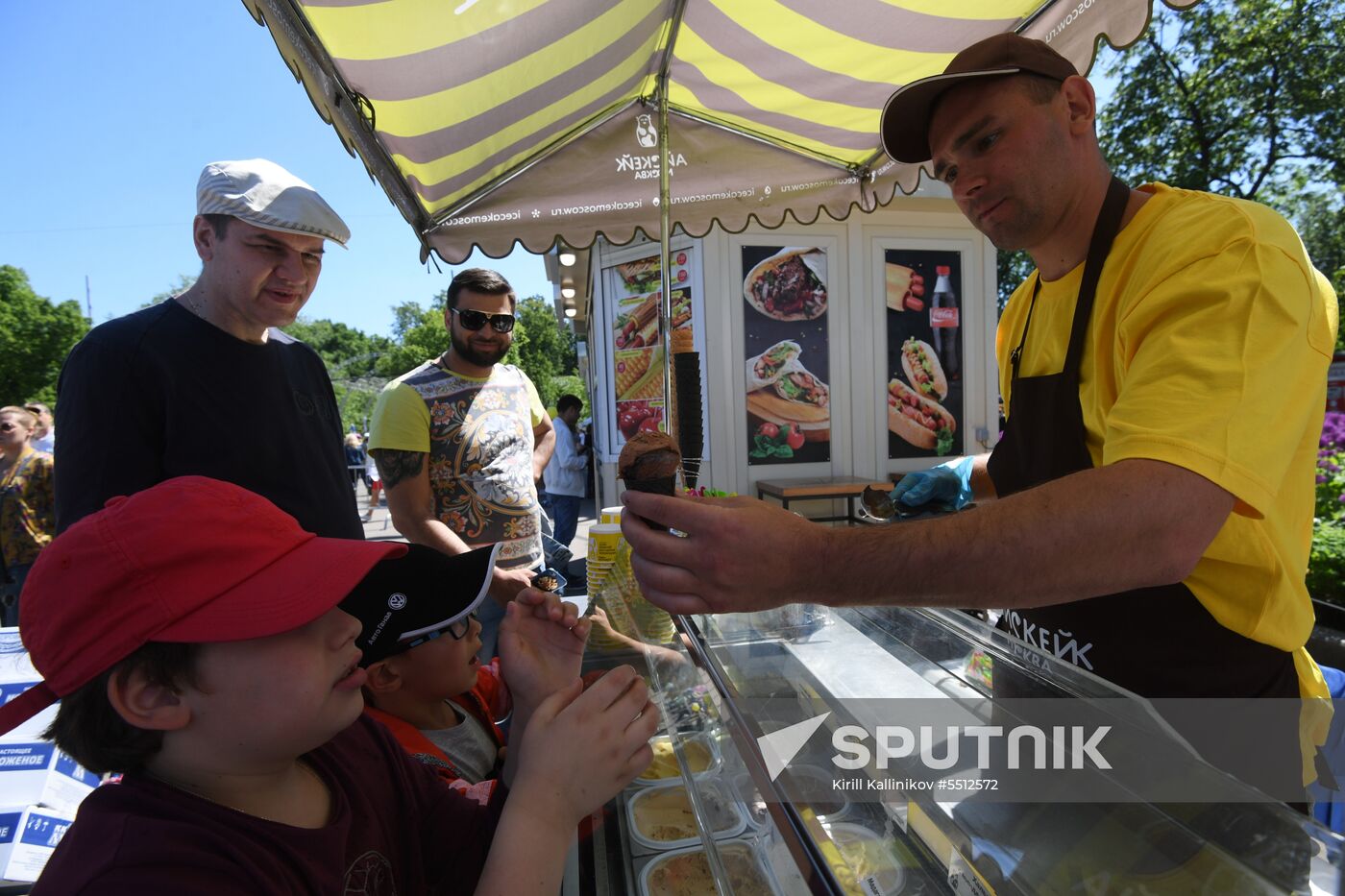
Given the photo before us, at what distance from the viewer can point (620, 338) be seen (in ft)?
24.7

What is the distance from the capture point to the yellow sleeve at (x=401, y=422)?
282 cm

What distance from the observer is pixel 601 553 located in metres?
2.41

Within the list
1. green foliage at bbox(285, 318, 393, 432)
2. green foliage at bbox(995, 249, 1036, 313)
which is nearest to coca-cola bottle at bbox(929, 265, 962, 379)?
green foliage at bbox(995, 249, 1036, 313)

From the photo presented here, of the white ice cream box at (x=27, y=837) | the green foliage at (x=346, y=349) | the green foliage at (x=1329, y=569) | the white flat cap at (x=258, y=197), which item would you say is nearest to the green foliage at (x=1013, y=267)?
the green foliage at (x=1329, y=569)

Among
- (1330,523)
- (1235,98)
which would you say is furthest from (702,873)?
(1235,98)

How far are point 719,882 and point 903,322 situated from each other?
6.78 m

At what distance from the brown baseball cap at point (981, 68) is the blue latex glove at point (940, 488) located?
93cm

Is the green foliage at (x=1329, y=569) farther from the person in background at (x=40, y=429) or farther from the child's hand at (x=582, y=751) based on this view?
the person in background at (x=40, y=429)

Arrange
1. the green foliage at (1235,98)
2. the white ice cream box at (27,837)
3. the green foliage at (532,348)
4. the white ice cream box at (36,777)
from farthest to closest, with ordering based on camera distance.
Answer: the green foliage at (532,348) < the green foliage at (1235,98) < the white ice cream box at (36,777) < the white ice cream box at (27,837)

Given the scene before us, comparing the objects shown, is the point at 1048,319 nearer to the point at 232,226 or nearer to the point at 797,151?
the point at 797,151

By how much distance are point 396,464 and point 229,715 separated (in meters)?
2.00

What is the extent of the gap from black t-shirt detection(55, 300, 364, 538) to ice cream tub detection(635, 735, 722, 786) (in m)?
1.16

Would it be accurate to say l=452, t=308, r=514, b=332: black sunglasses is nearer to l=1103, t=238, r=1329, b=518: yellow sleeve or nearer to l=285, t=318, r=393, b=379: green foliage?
l=1103, t=238, r=1329, b=518: yellow sleeve

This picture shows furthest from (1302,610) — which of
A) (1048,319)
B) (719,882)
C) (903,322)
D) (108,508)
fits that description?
(903,322)
